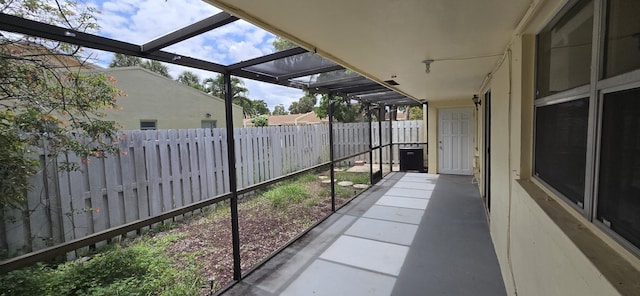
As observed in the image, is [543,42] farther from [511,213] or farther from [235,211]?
[235,211]

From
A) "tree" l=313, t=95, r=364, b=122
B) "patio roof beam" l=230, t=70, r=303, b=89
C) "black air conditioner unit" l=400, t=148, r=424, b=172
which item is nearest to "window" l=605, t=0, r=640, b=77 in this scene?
"patio roof beam" l=230, t=70, r=303, b=89

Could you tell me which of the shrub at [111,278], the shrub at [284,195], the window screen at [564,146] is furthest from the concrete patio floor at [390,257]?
the window screen at [564,146]

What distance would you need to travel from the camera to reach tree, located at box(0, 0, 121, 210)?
2.18 meters

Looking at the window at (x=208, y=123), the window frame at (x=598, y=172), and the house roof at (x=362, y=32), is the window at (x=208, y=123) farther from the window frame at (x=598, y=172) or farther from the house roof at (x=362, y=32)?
the window frame at (x=598, y=172)

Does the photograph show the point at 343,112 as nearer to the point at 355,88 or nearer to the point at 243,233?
the point at 355,88

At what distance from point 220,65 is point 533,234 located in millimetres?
2584

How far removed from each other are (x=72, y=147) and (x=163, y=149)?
3.93 feet

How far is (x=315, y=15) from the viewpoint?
170cm

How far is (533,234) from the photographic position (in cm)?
154

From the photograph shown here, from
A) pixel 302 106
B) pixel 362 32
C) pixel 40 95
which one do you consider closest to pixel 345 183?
pixel 362 32

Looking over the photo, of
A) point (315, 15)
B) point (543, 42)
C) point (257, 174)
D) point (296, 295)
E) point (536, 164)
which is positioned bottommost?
point (296, 295)

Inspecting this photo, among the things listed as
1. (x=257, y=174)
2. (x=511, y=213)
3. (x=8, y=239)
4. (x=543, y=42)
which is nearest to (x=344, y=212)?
(x=257, y=174)

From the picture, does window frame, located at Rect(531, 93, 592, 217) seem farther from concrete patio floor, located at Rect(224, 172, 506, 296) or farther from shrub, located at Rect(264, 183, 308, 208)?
shrub, located at Rect(264, 183, 308, 208)

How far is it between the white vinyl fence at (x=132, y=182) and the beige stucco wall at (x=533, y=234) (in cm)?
397
